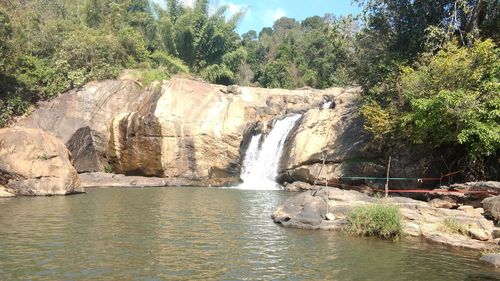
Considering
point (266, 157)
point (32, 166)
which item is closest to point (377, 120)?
point (266, 157)

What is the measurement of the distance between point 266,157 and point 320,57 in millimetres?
31870

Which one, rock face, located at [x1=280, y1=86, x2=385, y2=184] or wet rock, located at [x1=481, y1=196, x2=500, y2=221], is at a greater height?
rock face, located at [x1=280, y1=86, x2=385, y2=184]

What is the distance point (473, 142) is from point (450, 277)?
9581 mm

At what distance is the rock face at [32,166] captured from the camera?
24.4 m

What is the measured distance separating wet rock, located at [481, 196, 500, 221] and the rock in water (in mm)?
5138

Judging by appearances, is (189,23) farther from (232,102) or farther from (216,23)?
(232,102)

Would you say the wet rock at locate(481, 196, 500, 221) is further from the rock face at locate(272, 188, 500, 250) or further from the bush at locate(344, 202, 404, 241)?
the bush at locate(344, 202, 404, 241)

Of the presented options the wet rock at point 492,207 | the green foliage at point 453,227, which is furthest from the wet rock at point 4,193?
the wet rock at point 492,207

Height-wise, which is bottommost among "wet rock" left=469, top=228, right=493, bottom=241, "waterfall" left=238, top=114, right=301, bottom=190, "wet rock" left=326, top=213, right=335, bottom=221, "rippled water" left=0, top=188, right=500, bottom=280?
"rippled water" left=0, top=188, right=500, bottom=280

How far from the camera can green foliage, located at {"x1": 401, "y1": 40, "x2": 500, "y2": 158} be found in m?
18.2

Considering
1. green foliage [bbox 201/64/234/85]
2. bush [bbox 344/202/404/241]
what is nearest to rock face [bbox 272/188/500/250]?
bush [bbox 344/202/404/241]

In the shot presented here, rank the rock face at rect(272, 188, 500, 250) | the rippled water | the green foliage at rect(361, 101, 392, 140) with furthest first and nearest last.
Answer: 1. the green foliage at rect(361, 101, 392, 140)
2. the rock face at rect(272, 188, 500, 250)
3. the rippled water

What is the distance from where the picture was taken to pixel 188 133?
117 feet

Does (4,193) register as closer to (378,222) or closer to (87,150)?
(87,150)
